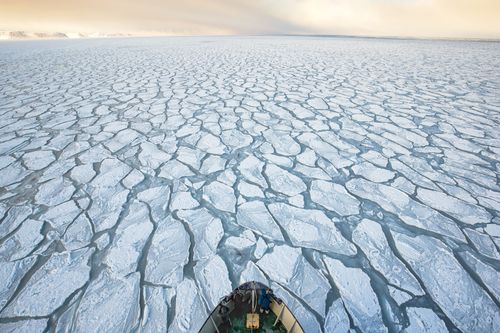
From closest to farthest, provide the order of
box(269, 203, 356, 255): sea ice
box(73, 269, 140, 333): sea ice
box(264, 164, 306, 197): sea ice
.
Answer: box(73, 269, 140, 333): sea ice, box(269, 203, 356, 255): sea ice, box(264, 164, 306, 197): sea ice

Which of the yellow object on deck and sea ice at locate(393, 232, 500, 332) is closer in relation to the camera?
the yellow object on deck

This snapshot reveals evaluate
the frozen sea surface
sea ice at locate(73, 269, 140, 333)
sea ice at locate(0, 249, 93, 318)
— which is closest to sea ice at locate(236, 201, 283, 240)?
the frozen sea surface

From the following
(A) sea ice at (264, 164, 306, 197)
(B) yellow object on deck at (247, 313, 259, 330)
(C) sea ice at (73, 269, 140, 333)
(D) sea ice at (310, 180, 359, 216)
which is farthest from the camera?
(A) sea ice at (264, 164, 306, 197)

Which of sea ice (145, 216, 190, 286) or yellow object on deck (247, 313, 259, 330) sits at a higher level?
yellow object on deck (247, 313, 259, 330)

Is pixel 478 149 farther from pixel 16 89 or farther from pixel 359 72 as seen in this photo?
pixel 16 89

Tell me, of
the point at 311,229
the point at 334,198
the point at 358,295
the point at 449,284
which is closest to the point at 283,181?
the point at 334,198

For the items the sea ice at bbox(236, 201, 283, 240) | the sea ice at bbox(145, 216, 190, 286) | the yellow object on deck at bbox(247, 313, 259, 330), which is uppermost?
the yellow object on deck at bbox(247, 313, 259, 330)

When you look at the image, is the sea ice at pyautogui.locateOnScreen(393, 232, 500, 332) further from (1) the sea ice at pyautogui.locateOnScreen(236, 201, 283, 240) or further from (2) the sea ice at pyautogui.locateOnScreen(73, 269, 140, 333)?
(2) the sea ice at pyautogui.locateOnScreen(73, 269, 140, 333)
